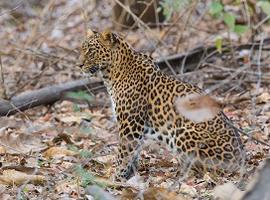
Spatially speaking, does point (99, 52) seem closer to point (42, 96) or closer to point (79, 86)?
point (42, 96)

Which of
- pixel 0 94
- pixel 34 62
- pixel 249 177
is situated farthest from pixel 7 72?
pixel 249 177

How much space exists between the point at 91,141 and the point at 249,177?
2.88 metres

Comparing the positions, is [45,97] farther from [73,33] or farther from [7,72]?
[73,33]

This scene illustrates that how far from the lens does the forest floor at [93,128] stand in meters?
6.41

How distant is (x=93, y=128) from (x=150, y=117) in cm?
157

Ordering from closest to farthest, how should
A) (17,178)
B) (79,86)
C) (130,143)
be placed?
1. (17,178)
2. (130,143)
3. (79,86)

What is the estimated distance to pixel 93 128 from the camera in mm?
9109

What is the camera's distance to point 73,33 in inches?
593

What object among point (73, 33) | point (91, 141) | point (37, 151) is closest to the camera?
point (37, 151)

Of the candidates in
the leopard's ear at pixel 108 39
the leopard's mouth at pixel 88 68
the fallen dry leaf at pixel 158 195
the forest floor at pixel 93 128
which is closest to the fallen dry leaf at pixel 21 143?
the forest floor at pixel 93 128

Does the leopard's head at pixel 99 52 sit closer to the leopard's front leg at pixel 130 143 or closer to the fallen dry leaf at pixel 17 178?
the leopard's front leg at pixel 130 143

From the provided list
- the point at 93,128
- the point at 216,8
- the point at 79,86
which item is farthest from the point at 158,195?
the point at 216,8

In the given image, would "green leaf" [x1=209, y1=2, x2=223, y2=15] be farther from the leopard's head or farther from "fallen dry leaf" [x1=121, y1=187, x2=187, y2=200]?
"fallen dry leaf" [x1=121, y1=187, x2=187, y2=200]

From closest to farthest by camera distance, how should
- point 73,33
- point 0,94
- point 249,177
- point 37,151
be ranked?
point 249,177, point 37,151, point 0,94, point 73,33
